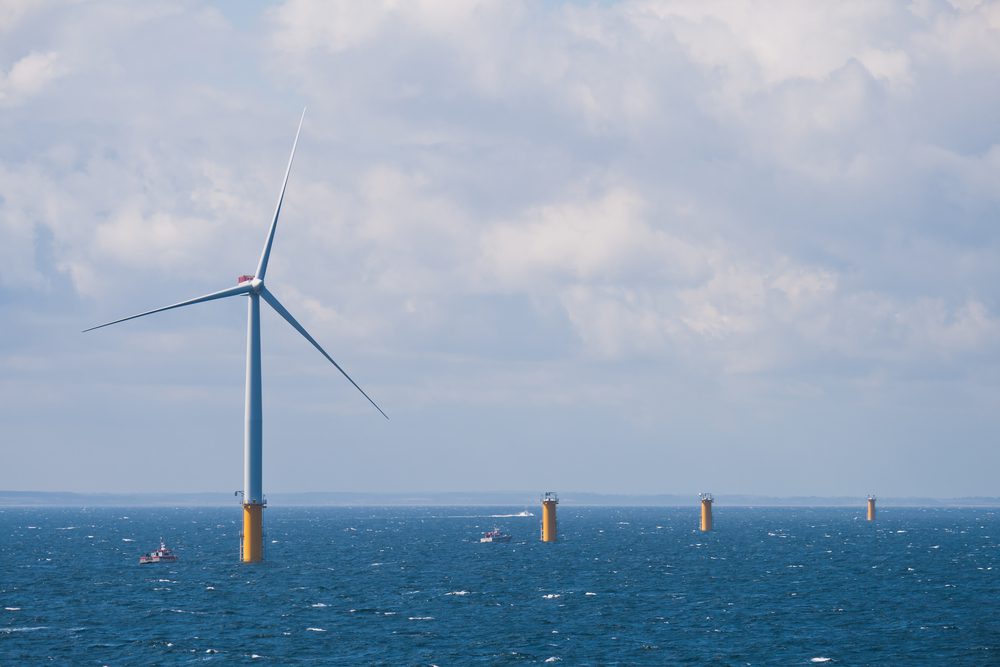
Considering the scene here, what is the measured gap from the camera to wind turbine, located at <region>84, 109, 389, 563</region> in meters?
140

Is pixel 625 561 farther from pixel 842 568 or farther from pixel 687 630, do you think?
pixel 687 630

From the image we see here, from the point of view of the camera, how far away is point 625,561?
190 metres

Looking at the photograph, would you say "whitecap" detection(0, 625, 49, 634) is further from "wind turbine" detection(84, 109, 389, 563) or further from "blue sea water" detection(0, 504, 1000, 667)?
"wind turbine" detection(84, 109, 389, 563)

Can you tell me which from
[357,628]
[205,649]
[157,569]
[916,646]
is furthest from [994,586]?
[157,569]

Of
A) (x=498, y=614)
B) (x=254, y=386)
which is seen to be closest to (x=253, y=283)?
(x=254, y=386)

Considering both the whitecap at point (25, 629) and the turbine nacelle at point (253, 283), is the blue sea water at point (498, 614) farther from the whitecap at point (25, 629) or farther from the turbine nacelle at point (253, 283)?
the turbine nacelle at point (253, 283)

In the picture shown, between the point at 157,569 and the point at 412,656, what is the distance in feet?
283

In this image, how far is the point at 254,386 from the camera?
141 meters

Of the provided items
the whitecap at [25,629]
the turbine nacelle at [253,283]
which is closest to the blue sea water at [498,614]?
the whitecap at [25,629]

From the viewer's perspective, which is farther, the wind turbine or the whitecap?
the wind turbine

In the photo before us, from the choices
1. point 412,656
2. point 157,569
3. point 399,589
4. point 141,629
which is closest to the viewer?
point 412,656

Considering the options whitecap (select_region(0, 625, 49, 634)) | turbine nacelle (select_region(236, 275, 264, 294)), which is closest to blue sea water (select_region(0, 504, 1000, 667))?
whitecap (select_region(0, 625, 49, 634))

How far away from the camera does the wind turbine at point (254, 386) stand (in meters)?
140

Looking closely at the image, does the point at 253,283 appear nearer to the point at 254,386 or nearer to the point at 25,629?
the point at 254,386
